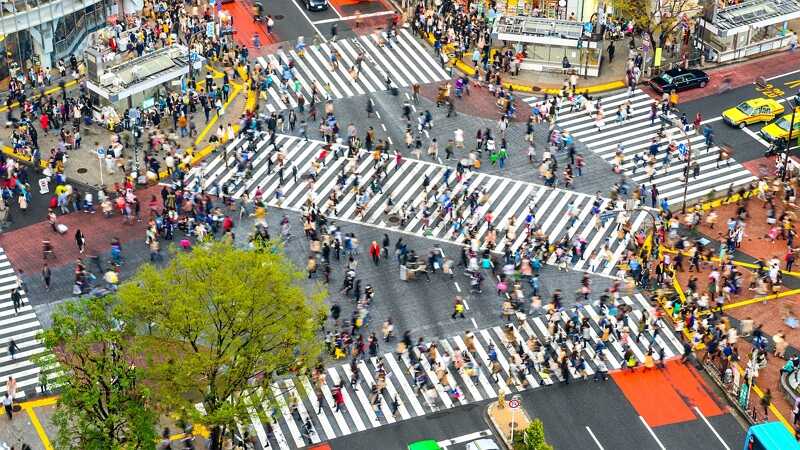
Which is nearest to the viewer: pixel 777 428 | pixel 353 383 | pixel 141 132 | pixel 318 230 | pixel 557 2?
pixel 777 428

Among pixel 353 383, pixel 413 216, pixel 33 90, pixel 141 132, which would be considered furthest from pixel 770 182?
pixel 33 90

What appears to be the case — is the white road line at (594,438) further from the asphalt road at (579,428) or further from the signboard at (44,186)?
the signboard at (44,186)

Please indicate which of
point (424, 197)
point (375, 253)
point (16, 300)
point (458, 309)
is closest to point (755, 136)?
point (424, 197)

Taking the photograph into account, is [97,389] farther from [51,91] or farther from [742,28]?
[742,28]

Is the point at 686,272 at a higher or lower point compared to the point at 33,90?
lower

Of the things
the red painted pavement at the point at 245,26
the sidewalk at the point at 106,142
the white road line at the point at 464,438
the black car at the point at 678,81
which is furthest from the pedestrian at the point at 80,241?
the black car at the point at 678,81

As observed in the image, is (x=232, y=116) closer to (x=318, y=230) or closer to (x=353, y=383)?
(x=318, y=230)
